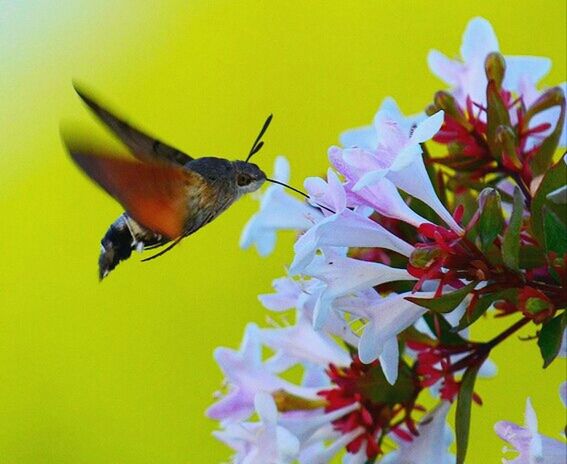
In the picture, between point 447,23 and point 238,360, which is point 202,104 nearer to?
point 447,23

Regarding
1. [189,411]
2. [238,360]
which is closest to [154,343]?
[189,411]

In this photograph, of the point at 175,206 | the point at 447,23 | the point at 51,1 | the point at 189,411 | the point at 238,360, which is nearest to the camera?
the point at 175,206

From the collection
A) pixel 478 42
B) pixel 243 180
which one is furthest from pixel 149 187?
pixel 478 42

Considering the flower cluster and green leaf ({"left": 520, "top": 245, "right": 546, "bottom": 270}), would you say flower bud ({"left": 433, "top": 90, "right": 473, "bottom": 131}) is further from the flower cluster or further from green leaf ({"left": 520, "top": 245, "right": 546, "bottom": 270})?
green leaf ({"left": 520, "top": 245, "right": 546, "bottom": 270})

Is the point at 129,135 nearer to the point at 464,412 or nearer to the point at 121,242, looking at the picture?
the point at 121,242

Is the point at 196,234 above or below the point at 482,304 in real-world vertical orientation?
above

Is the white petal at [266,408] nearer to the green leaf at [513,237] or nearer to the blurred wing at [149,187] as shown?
the blurred wing at [149,187]
